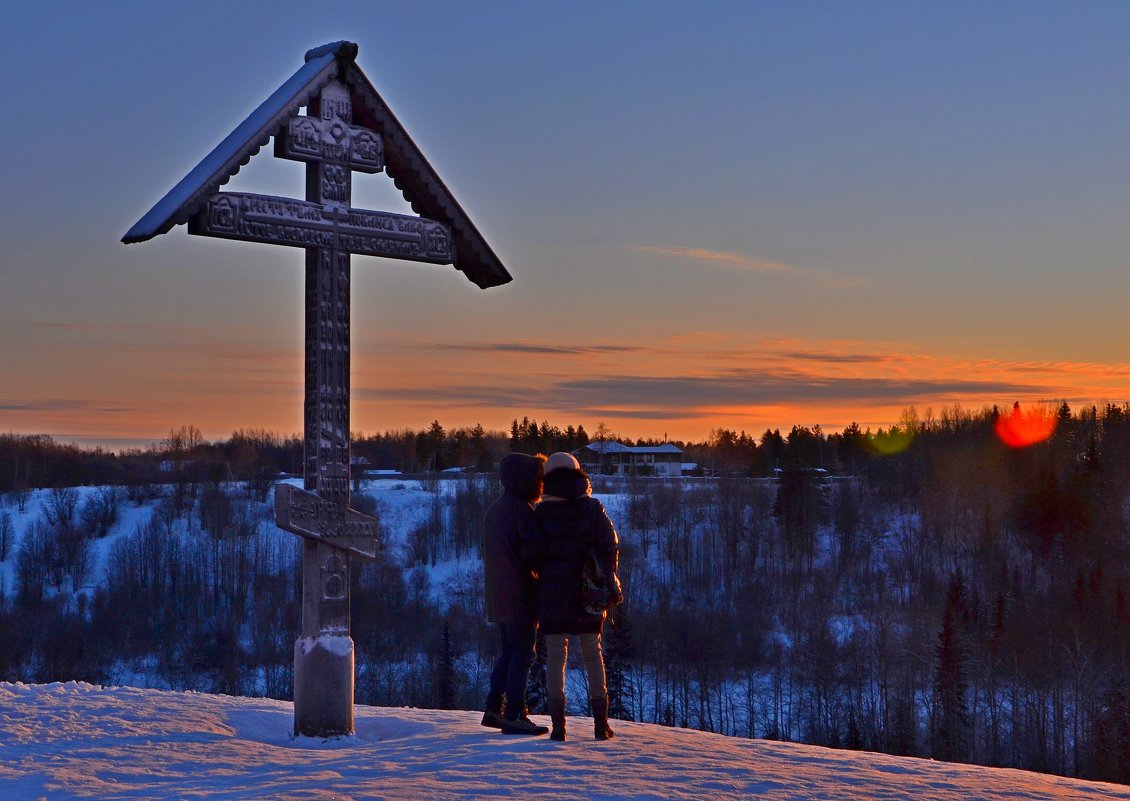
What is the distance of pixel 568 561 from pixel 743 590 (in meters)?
81.8

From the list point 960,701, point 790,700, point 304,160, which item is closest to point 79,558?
point 790,700

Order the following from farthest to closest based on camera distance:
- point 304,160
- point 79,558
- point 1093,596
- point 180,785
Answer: point 79,558, point 1093,596, point 304,160, point 180,785

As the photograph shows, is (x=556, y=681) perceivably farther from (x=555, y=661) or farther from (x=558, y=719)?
(x=558, y=719)

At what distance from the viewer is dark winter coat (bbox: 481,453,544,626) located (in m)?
9.95

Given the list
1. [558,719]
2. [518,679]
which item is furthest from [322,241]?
[558,719]

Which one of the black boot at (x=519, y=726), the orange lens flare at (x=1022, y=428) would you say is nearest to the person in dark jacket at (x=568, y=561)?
the black boot at (x=519, y=726)

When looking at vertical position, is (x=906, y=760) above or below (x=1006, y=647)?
above

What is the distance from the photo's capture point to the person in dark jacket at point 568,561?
31.6ft

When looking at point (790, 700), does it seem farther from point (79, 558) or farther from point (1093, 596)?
point (79, 558)

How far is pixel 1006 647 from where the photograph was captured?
7362 centimetres

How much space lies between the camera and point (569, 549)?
31.8 feet

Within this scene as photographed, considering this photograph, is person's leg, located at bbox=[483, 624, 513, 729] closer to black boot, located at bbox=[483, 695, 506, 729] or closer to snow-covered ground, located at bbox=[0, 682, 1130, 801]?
black boot, located at bbox=[483, 695, 506, 729]

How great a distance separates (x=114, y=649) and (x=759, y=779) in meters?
83.5

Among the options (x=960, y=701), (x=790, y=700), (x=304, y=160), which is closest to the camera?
(x=304, y=160)
